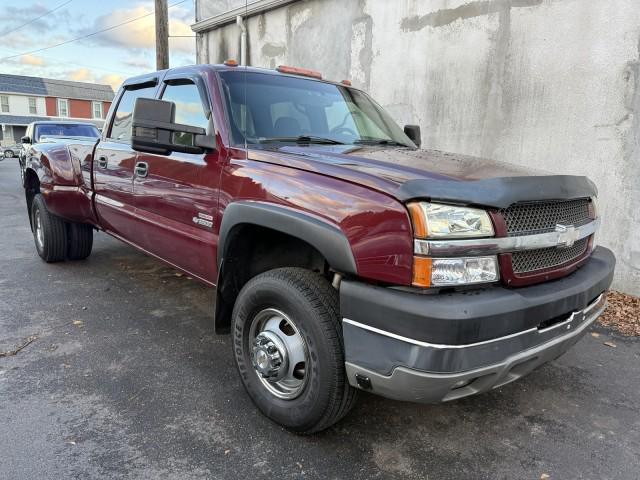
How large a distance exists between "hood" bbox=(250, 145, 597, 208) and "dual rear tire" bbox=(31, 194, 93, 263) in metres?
3.73

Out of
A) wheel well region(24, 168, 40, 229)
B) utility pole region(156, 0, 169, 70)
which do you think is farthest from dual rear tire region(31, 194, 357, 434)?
utility pole region(156, 0, 169, 70)

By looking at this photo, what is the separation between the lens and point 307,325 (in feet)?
7.50

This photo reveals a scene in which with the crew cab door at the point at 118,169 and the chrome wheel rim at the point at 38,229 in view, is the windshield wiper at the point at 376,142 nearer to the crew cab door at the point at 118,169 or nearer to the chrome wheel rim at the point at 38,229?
the crew cab door at the point at 118,169

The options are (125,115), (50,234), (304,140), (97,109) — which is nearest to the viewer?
(304,140)

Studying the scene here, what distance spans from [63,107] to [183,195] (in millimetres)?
52927

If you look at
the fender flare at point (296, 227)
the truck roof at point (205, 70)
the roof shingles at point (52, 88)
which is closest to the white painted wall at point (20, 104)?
the roof shingles at point (52, 88)

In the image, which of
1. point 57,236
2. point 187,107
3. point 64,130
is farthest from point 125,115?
point 64,130

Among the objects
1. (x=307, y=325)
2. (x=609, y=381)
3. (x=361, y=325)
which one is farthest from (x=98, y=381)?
(x=609, y=381)

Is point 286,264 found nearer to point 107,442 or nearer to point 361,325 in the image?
point 361,325

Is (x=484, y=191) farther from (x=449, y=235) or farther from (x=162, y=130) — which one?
(x=162, y=130)

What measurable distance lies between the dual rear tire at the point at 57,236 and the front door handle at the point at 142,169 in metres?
2.23

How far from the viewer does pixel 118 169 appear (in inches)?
163

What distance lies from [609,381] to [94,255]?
5.76 metres

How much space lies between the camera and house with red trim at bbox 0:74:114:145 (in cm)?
4539
